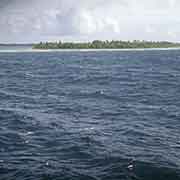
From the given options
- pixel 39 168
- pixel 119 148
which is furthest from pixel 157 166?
pixel 39 168

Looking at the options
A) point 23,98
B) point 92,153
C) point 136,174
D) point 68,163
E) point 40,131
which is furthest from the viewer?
point 23,98

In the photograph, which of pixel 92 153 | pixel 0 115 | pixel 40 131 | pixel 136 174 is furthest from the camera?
pixel 0 115

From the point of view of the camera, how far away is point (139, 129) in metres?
23.8

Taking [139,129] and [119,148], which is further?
[139,129]

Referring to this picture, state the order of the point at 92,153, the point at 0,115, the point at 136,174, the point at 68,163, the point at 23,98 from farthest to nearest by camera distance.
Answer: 1. the point at 23,98
2. the point at 0,115
3. the point at 92,153
4. the point at 68,163
5. the point at 136,174

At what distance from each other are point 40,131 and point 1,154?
16.1 feet

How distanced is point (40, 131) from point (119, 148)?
652cm

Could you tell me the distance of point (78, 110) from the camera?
30844 mm

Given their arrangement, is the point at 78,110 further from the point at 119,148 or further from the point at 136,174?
the point at 136,174

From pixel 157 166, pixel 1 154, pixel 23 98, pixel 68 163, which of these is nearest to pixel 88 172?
pixel 68 163

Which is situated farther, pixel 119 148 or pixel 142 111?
pixel 142 111

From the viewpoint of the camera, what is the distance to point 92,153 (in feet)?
62.1

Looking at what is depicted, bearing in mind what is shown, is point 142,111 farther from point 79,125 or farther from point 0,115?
point 0,115

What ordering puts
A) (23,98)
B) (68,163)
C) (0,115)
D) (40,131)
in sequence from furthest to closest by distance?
(23,98), (0,115), (40,131), (68,163)
